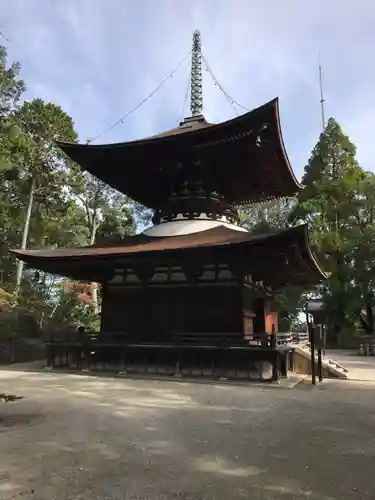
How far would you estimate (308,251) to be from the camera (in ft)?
37.8

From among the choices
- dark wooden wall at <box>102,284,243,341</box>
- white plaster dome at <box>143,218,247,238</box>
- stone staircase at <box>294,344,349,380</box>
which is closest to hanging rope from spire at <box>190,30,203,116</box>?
white plaster dome at <box>143,218,247,238</box>

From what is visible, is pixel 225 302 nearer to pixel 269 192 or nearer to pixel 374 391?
pixel 374 391

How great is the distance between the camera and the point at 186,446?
5.29m

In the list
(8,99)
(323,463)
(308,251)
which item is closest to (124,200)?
(8,99)

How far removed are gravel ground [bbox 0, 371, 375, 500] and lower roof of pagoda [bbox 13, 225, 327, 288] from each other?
12.2ft

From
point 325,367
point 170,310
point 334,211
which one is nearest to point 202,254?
point 170,310

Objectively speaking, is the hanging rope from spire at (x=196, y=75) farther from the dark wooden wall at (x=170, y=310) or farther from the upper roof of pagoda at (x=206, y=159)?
the dark wooden wall at (x=170, y=310)

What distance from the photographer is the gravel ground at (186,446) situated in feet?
12.8

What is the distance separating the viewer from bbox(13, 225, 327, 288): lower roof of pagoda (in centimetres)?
1098

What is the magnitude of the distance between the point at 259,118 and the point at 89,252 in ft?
20.9

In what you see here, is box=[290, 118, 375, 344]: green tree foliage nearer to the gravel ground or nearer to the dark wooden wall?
the dark wooden wall

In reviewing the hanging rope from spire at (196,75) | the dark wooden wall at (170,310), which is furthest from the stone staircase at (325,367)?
the hanging rope from spire at (196,75)

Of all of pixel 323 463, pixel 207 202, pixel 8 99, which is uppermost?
pixel 8 99

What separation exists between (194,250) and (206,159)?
11.6 feet
